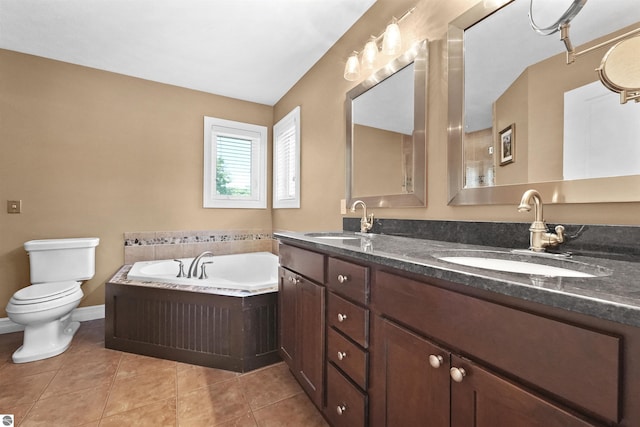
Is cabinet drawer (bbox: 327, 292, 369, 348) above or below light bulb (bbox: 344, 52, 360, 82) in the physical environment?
below


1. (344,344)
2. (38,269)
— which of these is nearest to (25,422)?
(38,269)

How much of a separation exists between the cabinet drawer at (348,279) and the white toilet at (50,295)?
2141mm

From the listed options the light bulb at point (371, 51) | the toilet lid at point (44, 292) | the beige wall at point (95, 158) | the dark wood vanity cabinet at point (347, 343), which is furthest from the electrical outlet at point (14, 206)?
the light bulb at point (371, 51)

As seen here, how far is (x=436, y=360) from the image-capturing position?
704 millimetres

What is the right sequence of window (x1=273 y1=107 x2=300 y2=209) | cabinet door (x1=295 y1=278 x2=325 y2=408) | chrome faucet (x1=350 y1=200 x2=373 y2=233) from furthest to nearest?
window (x1=273 y1=107 x2=300 y2=209) < chrome faucet (x1=350 y1=200 x2=373 y2=233) < cabinet door (x1=295 y1=278 x2=325 y2=408)

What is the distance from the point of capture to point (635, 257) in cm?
77

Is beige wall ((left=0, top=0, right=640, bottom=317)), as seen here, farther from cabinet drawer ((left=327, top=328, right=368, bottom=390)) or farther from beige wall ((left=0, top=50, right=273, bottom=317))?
cabinet drawer ((left=327, top=328, right=368, bottom=390))

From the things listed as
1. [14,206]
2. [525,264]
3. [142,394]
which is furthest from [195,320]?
[14,206]

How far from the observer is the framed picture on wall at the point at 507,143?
1089 mm

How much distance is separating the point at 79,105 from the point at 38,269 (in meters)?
1.54

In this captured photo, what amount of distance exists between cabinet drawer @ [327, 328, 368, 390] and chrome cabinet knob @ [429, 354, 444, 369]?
0.32 metres

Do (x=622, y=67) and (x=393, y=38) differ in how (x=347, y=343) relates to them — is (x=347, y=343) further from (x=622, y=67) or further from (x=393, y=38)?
(x=393, y=38)

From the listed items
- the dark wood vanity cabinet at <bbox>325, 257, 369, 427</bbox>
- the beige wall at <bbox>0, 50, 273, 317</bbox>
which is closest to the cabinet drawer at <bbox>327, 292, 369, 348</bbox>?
the dark wood vanity cabinet at <bbox>325, 257, 369, 427</bbox>

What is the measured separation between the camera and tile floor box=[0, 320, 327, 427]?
1.40 metres
